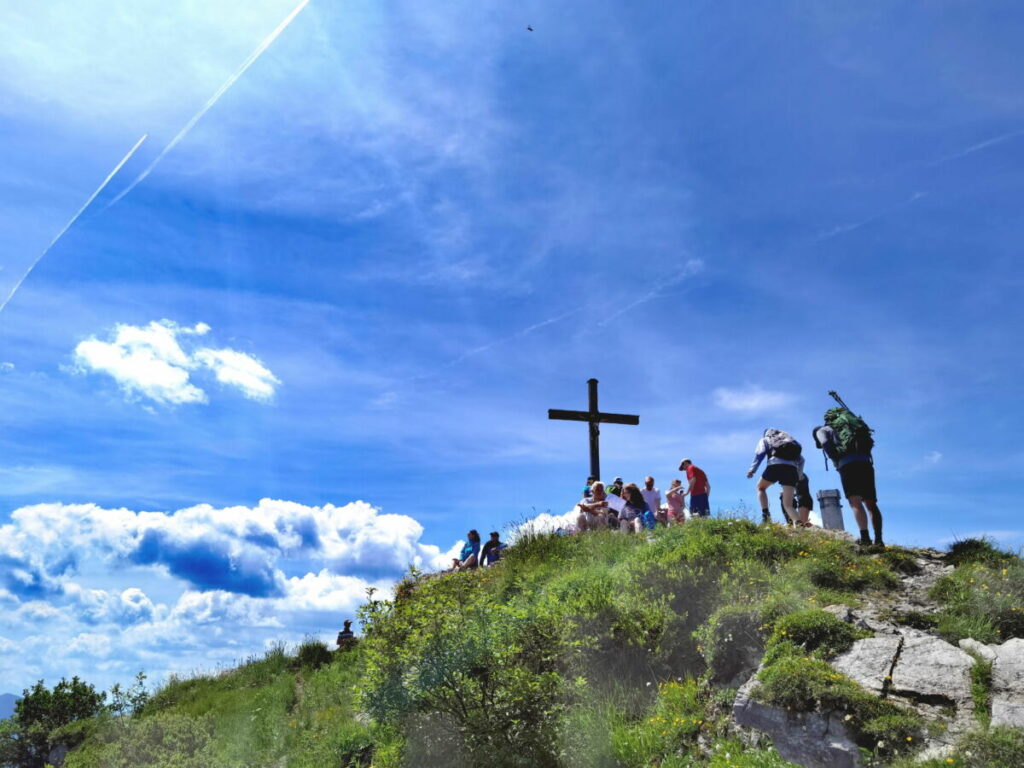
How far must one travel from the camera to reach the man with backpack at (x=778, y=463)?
13.4m

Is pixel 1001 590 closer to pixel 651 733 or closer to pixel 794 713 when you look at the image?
pixel 794 713

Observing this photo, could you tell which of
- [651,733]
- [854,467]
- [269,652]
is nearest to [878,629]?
[651,733]

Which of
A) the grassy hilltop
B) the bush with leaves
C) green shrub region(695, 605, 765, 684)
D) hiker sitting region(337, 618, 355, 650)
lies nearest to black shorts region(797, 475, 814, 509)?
the grassy hilltop

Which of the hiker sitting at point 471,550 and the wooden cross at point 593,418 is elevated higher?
the wooden cross at point 593,418

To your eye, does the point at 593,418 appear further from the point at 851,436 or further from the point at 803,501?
the point at 851,436

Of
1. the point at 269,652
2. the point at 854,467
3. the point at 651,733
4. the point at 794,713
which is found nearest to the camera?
the point at 794,713

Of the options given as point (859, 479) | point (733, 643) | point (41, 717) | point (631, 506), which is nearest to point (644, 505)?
point (631, 506)

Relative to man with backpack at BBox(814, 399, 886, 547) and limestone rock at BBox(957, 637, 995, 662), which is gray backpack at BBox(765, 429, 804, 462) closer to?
man with backpack at BBox(814, 399, 886, 547)

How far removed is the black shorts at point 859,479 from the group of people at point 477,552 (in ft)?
30.6

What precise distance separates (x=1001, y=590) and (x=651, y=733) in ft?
16.5

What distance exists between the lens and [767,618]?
8.53 m

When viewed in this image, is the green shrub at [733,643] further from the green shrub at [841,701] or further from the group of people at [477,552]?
the group of people at [477,552]

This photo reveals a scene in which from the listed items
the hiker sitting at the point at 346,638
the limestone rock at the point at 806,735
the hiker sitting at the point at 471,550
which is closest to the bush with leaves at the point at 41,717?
the hiker sitting at the point at 346,638

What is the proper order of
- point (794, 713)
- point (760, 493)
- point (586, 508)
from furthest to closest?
point (586, 508) → point (760, 493) → point (794, 713)
